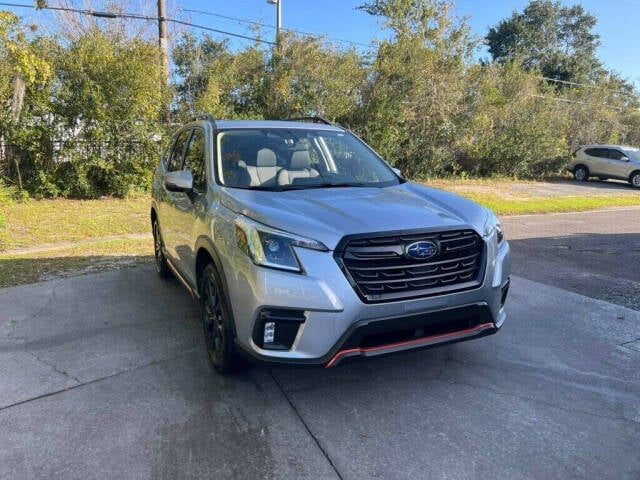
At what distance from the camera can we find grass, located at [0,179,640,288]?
6.13m

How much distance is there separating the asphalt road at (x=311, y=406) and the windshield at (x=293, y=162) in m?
1.39

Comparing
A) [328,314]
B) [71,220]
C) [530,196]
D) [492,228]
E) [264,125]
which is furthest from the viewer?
[530,196]

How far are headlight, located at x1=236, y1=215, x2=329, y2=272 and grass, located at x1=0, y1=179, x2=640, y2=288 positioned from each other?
13.0ft

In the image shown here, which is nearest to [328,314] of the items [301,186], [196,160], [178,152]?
[301,186]

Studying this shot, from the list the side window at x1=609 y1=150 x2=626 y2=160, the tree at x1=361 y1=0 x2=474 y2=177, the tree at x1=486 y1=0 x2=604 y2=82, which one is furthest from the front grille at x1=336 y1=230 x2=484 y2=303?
the tree at x1=486 y1=0 x2=604 y2=82

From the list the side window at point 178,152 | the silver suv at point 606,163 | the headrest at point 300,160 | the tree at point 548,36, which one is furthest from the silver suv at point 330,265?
the tree at point 548,36

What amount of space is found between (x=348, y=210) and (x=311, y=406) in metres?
1.24

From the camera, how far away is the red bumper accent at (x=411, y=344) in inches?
107

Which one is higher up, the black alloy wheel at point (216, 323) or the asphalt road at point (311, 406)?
the black alloy wheel at point (216, 323)

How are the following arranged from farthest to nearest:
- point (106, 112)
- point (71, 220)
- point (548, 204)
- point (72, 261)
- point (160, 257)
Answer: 1. point (548, 204)
2. point (106, 112)
3. point (71, 220)
4. point (72, 261)
5. point (160, 257)

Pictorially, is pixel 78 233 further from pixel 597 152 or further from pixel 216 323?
pixel 597 152

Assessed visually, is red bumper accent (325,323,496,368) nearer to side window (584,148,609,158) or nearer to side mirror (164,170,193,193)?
side mirror (164,170,193,193)

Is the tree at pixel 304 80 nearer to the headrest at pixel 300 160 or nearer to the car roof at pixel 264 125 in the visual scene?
the car roof at pixel 264 125

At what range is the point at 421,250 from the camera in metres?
2.85
